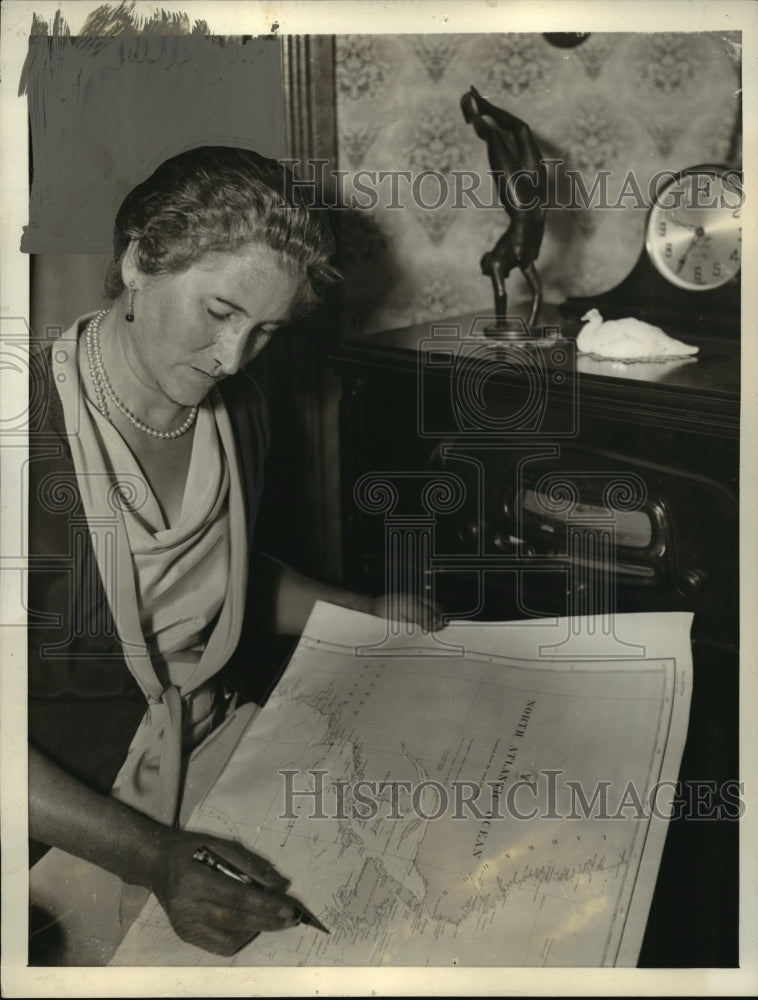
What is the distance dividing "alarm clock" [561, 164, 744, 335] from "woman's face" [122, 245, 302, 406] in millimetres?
393

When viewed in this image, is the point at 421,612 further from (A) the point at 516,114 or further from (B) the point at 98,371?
(A) the point at 516,114

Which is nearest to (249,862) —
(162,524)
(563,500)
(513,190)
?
(162,524)

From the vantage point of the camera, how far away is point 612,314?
49.4 inches

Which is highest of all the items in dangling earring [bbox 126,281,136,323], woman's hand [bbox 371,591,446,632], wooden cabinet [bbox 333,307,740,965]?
dangling earring [bbox 126,281,136,323]

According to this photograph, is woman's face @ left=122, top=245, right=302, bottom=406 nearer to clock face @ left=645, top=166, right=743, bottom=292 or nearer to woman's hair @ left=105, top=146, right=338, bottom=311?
woman's hair @ left=105, top=146, right=338, bottom=311

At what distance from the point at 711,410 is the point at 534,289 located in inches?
10.8

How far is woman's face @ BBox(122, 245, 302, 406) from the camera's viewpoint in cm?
119

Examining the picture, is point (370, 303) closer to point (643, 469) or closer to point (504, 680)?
point (643, 469)

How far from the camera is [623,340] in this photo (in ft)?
4.04

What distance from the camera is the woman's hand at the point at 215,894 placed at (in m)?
1.21

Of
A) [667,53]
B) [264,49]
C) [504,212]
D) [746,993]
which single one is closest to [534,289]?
[504,212]

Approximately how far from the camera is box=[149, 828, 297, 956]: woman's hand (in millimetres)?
1214

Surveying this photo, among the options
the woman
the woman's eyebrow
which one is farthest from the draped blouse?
the woman's eyebrow

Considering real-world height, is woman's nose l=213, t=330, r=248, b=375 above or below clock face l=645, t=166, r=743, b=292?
below
